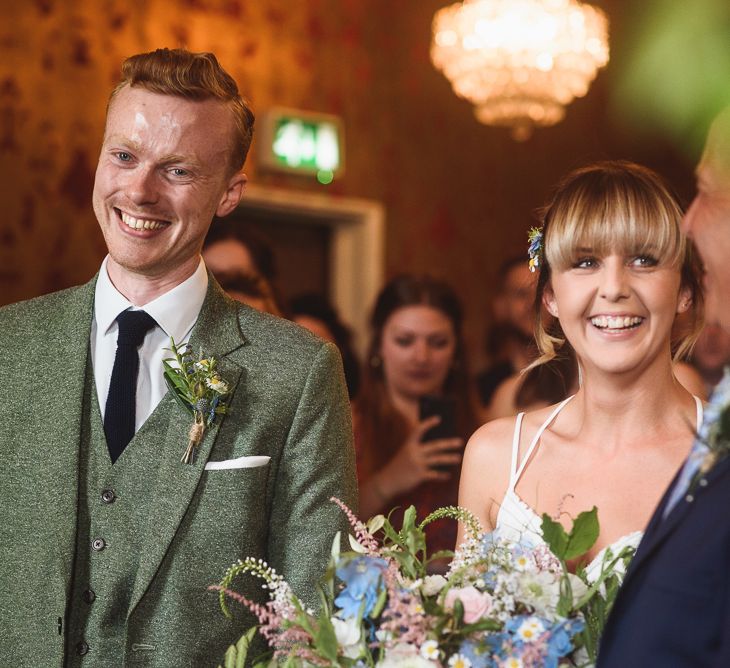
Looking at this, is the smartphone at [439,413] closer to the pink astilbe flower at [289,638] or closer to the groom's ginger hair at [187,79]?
the groom's ginger hair at [187,79]

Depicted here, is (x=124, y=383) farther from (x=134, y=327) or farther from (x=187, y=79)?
(x=187, y=79)

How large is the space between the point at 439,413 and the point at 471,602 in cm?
212

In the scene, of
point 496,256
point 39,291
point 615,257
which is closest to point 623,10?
point 496,256

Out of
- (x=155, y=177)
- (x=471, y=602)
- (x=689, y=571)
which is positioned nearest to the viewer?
(x=689, y=571)

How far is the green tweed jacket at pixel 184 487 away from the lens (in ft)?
6.36

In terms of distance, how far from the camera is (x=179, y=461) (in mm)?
1993

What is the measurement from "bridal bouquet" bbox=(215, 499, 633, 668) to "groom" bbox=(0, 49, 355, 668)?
36 cm

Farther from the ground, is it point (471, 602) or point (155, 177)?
point (155, 177)

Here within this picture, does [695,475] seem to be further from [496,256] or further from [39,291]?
[496,256]

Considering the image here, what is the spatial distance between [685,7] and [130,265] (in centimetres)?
511

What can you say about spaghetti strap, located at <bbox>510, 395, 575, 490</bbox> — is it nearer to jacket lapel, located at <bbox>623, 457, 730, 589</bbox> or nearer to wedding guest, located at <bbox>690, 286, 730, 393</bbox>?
jacket lapel, located at <bbox>623, 457, 730, 589</bbox>

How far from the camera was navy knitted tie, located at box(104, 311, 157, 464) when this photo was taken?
A: 2.03 metres

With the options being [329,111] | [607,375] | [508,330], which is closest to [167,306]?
[607,375]

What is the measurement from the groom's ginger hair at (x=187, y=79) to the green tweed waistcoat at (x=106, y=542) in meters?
0.58
